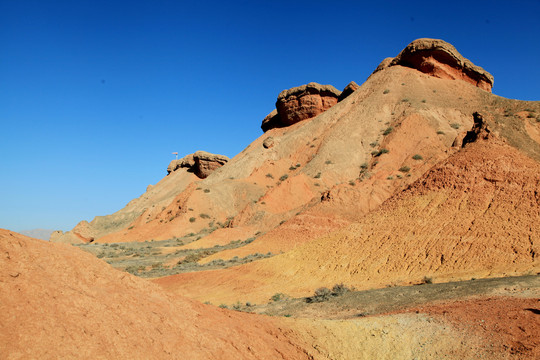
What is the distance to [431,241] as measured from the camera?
43.1 ft

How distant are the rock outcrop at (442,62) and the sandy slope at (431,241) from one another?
28480mm

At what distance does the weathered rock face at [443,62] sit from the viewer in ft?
135

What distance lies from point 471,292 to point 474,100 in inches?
1394

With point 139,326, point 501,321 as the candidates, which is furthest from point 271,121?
point 139,326

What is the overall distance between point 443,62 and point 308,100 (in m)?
18.3

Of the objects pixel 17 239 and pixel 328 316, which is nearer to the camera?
pixel 17 239

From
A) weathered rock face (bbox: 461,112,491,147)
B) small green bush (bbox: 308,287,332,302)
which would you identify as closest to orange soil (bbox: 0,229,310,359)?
small green bush (bbox: 308,287,332,302)

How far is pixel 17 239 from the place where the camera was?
4.67 metres

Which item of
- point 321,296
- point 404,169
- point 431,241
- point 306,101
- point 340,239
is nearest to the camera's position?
point 321,296

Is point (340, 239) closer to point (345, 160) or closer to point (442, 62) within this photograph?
point (345, 160)

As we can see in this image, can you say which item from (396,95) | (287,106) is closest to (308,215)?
(396,95)

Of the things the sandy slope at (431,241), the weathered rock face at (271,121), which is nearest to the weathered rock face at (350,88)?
the weathered rock face at (271,121)

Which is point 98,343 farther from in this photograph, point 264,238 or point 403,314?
point 264,238

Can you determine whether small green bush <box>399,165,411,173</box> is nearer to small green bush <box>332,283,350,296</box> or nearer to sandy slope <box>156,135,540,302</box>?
sandy slope <box>156,135,540,302</box>
